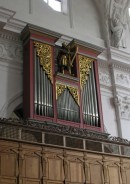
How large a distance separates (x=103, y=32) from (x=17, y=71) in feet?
13.9

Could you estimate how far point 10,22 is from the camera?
1212 centimetres

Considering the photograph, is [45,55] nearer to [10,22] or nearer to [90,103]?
[10,22]

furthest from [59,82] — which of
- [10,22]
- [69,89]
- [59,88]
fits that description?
[10,22]

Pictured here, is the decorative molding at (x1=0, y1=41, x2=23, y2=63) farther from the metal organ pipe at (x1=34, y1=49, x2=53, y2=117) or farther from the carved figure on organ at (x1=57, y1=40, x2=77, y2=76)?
the carved figure on organ at (x1=57, y1=40, x2=77, y2=76)

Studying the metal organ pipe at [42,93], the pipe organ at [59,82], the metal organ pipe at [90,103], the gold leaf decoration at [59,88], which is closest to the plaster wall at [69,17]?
the pipe organ at [59,82]

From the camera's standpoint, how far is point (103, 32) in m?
14.6

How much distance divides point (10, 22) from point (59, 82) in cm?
237

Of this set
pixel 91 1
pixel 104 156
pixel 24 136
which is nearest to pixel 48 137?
pixel 24 136

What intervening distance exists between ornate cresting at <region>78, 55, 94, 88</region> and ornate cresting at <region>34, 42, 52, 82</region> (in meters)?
1.15

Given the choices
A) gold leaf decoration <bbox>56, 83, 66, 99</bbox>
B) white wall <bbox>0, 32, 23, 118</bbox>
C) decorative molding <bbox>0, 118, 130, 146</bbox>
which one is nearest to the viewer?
decorative molding <bbox>0, 118, 130, 146</bbox>

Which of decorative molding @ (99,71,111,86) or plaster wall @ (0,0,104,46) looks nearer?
plaster wall @ (0,0,104,46)

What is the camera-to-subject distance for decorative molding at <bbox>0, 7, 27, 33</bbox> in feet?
38.4

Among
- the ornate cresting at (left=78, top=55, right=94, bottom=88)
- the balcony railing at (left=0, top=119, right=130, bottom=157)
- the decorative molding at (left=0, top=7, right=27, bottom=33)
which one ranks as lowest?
the balcony railing at (left=0, top=119, right=130, bottom=157)

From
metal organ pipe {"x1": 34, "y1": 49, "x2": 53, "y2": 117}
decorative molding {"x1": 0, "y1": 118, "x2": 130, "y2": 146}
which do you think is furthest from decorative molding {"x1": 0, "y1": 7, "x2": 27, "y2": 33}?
decorative molding {"x1": 0, "y1": 118, "x2": 130, "y2": 146}
